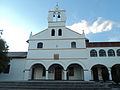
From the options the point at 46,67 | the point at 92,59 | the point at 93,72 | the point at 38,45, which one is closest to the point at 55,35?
the point at 38,45

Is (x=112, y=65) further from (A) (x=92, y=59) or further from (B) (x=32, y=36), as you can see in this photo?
(B) (x=32, y=36)

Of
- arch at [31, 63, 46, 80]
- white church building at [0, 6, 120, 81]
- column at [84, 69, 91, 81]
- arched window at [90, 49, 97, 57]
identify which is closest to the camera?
column at [84, 69, 91, 81]

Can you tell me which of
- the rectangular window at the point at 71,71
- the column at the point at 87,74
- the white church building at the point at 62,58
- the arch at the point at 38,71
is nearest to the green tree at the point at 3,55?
the white church building at the point at 62,58

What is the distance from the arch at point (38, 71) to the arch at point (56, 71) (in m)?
1.34

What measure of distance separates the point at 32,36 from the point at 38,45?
7.59ft

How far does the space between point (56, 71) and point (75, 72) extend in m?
3.54

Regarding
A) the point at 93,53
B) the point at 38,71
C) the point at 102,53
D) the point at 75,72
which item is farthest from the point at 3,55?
the point at 102,53

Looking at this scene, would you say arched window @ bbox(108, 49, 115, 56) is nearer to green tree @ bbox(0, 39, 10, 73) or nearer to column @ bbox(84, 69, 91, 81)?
column @ bbox(84, 69, 91, 81)

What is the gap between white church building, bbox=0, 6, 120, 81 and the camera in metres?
20.9

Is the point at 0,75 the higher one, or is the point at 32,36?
the point at 32,36

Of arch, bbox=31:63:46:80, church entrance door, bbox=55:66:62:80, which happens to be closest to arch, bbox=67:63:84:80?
church entrance door, bbox=55:66:62:80

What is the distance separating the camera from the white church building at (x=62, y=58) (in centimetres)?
2086

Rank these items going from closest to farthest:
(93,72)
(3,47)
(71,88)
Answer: (71,88) → (3,47) → (93,72)

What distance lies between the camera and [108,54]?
2117 cm
